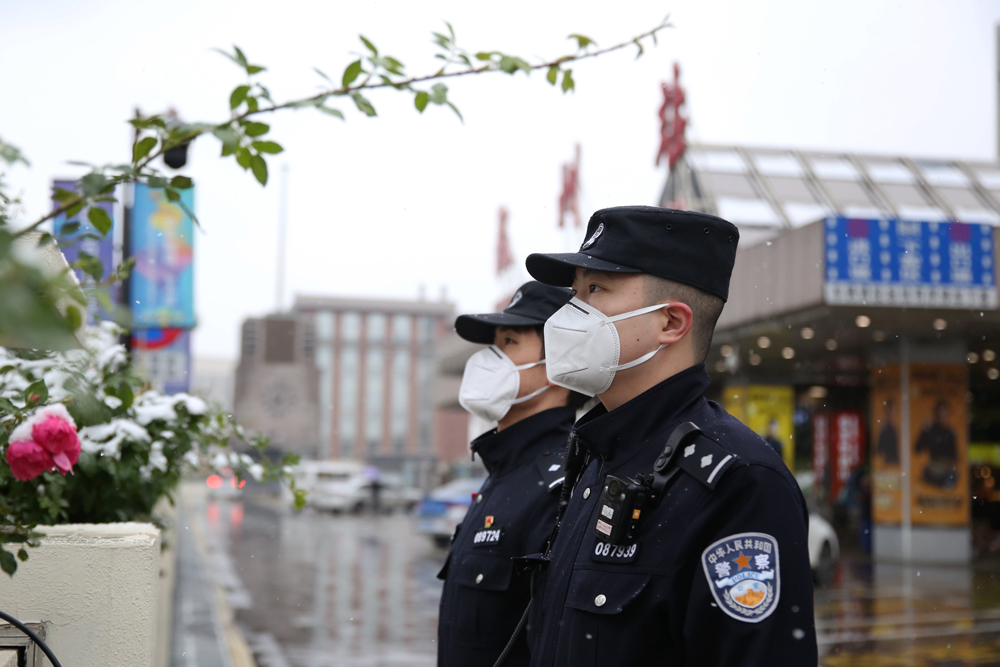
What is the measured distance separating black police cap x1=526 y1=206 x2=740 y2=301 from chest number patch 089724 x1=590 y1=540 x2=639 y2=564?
1.96ft

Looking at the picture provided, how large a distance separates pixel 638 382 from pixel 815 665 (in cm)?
72

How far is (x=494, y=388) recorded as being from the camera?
11.2ft

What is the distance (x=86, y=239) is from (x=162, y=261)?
7815 mm

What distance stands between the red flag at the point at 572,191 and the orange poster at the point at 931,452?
1480cm

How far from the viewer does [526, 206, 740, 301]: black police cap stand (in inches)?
78.3

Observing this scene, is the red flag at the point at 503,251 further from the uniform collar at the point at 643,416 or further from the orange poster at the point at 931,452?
the uniform collar at the point at 643,416

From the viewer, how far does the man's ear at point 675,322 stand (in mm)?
2008

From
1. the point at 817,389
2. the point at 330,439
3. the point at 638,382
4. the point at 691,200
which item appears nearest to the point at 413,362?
the point at 330,439

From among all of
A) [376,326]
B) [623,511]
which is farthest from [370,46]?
[376,326]

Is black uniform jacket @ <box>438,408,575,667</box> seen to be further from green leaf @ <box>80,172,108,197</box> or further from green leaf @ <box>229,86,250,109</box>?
green leaf @ <box>80,172,108,197</box>

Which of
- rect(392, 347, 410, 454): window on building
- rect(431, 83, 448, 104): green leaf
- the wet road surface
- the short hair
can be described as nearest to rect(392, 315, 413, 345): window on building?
rect(392, 347, 410, 454): window on building

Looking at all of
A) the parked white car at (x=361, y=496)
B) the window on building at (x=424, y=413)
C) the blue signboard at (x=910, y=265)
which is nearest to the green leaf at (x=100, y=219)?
the blue signboard at (x=910, y=265)

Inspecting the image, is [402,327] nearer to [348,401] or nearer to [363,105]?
[348,401]

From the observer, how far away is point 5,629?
8.02ft
